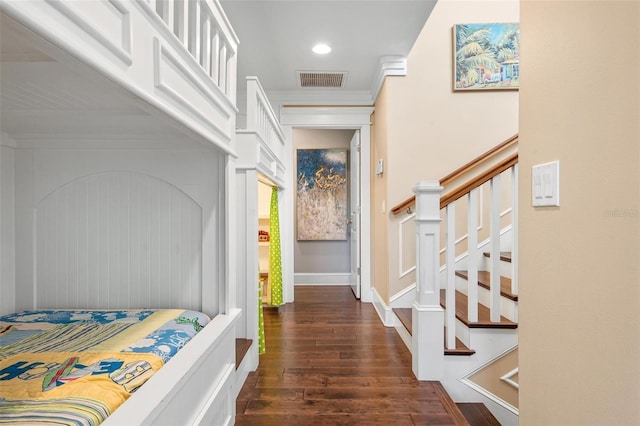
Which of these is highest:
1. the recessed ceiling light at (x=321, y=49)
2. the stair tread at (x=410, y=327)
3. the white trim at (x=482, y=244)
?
the recessed ceiling light at (x=321, y=49)

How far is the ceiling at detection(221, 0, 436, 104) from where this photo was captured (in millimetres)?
2418

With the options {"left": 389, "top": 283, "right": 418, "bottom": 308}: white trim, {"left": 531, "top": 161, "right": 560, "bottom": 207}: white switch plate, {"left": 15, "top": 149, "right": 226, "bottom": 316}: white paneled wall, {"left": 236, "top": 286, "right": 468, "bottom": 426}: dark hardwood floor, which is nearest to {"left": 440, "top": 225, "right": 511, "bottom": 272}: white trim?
{"left": 389, "top": 283, "right": 418, "bottom": 308}: white trim

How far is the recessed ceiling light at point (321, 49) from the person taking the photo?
9.73ft

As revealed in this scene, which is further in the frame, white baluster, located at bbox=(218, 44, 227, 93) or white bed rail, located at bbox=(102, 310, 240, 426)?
white baluster, located at bbox=(218, 44, 227, 93)

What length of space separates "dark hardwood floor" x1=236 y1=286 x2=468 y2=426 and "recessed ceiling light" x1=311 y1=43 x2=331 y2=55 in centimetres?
241

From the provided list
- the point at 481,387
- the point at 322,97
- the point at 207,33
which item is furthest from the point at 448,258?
the point at 322,97

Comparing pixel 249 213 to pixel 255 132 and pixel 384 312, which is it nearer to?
pixel 255 132

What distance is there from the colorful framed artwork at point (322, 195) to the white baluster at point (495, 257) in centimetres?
304

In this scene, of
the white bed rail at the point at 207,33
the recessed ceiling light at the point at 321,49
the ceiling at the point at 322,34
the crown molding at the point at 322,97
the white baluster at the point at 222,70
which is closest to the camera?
the white bed rail at the point at 207,33

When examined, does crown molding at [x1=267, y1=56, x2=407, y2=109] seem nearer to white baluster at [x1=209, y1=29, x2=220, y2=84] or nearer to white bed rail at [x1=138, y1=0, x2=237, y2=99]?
white bed rail at [x1=138, y1=0, x2=237, y2=99]

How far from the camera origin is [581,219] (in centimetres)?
86

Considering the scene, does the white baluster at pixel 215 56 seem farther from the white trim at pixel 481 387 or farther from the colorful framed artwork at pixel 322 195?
the colorful framed artwork at pixel 322 195

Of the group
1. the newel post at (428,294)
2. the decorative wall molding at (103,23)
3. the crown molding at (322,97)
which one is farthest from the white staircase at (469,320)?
the crown molding at (322,97)

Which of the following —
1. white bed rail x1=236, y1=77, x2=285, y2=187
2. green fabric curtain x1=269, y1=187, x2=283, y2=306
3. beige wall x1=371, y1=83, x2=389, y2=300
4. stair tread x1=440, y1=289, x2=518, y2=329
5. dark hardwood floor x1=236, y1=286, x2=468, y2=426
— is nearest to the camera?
dark hardwood floor x1=236, y1=286, x2=468, y2=426
